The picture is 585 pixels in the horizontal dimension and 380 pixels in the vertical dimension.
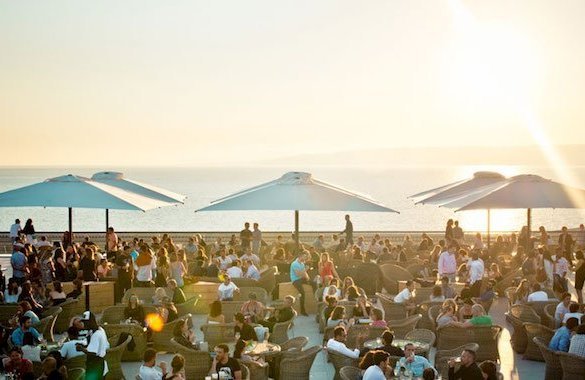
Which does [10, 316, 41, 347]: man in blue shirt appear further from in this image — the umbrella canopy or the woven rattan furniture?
the umbrella canopy

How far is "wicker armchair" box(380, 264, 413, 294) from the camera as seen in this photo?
Result: 1805 cm

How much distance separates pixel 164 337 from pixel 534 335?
6150 mm

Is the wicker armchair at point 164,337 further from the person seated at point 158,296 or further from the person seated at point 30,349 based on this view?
the person seated at point 30,349

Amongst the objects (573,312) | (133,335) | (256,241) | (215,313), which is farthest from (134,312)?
(256,241)

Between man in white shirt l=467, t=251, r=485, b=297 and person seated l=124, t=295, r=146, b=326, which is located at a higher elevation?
man in white shirt l=467, t=251, r=485, b=297

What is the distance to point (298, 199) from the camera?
1552cm

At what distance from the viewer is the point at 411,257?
827 inches

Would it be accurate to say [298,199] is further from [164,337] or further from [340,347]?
[340,347]

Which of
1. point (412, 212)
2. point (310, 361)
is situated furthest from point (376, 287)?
point (412, 212)

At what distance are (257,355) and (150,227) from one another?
8827 cm

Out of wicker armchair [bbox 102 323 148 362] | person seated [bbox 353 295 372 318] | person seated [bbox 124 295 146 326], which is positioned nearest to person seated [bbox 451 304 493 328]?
person seated [bbox 353 295 372 318]

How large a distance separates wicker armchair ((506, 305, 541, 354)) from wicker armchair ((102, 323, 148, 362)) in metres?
6.33

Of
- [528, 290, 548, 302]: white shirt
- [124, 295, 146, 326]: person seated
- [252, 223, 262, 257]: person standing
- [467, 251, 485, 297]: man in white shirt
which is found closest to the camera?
[124, 295, 146, 326]: person seated

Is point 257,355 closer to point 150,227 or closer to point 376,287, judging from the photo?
point 376,287
